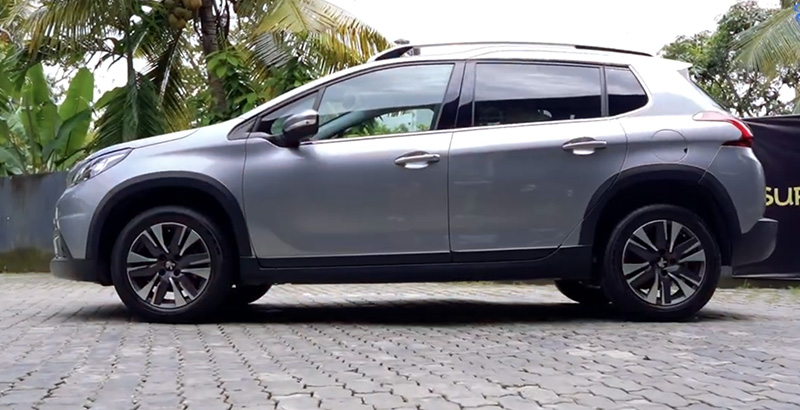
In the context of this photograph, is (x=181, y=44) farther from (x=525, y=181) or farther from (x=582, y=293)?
(x=525, y=181)

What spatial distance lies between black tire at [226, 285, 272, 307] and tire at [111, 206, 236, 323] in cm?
97

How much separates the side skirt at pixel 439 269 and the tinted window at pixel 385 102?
87cm

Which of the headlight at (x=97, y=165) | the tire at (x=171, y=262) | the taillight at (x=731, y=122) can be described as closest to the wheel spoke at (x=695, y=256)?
the taillight at (x=731, y=122)

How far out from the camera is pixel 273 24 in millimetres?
12398

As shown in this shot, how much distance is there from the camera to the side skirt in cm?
615

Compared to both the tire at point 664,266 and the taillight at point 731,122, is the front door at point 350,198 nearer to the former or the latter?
the tire at point 664,266

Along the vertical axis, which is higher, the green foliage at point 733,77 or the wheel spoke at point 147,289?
the green foliage at point 733,77

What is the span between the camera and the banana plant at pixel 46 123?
14562 mm

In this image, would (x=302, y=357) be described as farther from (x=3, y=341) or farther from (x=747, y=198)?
(x=747, y=198)

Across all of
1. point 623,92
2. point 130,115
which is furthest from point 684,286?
point 130,115

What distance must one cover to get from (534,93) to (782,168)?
391 centimetres

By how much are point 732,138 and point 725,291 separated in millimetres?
3685

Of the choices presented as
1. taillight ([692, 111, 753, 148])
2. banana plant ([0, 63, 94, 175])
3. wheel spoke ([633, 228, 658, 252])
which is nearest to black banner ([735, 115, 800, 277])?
taillight ([692, 111, 753, 148])

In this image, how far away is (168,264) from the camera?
20.4 ft
